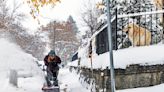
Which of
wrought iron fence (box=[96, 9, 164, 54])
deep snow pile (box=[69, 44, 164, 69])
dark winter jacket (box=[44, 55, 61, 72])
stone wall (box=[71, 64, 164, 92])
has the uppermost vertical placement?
wrought iron fence (box=[96, 9, 164, 54])

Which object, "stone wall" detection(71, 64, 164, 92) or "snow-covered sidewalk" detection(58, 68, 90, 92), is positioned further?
"snow-covered sidewalk" detection(58, 68, 90, 92)

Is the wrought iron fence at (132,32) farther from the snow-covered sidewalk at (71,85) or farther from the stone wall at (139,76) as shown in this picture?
the snow-covered sidewalk at (71,85)

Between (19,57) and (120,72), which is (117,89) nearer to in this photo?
(120,72)

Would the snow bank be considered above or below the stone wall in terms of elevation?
below

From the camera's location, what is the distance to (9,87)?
16.8 m

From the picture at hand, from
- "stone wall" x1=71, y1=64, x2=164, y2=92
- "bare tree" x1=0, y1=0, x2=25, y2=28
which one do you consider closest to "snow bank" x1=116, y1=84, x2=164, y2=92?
"stone wall" x1=71, y1=64, x2=164, y2=92

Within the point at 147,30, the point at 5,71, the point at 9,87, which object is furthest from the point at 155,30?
the point at 5,71

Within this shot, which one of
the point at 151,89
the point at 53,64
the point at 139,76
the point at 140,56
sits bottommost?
the point at 151,89

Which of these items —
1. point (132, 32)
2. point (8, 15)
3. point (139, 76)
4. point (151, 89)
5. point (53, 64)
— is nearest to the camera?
point (151, 89)

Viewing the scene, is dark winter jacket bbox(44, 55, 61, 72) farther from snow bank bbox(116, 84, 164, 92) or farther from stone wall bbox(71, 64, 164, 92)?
snow bank bbox(116, 84, 164, 92)

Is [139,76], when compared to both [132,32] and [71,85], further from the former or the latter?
[71,85]

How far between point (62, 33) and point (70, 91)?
273 feet

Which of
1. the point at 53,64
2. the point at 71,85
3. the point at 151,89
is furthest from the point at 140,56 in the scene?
the point at 71,85

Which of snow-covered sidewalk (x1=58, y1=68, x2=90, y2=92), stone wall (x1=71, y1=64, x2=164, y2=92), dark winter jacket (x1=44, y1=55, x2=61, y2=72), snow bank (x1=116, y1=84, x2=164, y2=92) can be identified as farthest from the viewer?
dark winter jacket (x1=44, y1=55, x2=61, y2=72)
